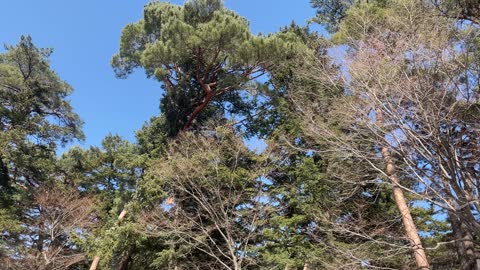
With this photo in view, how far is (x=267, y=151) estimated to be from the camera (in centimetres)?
1186

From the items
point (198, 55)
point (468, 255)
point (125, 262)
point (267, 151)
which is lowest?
point (468, 255)

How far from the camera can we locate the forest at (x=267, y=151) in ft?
20.4

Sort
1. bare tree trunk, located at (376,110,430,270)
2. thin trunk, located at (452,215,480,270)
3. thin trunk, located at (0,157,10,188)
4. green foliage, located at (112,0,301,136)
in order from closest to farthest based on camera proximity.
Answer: bare tree trunk, located at (376,110,430,270), thin trunk, located at (452,215,480,270), green foliage, located at (112,0,301,136), thin trunk, located at (0,157,10,188)

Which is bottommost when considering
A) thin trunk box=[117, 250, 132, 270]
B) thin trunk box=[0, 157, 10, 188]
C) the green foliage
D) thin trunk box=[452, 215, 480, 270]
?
thin trunk box=[452, 215, 480, 270]

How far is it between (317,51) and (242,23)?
2.57 meters

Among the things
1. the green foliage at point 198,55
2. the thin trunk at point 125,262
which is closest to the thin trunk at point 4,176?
the green foliage at point 198,55

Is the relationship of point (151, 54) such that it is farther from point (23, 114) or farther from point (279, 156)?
point (23, 114)

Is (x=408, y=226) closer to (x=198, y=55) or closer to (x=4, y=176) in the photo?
(x=198, y=55)

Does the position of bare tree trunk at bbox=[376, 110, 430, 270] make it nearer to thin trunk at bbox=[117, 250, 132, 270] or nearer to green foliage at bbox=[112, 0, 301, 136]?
green foliage at bbox=[112, 0, 301, 136]

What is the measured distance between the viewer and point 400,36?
6.90 meters

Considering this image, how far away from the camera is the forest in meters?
6.21

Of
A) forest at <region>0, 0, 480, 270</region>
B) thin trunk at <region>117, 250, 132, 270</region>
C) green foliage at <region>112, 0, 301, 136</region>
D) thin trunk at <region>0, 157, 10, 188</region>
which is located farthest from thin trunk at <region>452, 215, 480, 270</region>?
thin trunk at <region>0, 157, 10, 188</region>

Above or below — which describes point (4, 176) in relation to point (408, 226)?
above

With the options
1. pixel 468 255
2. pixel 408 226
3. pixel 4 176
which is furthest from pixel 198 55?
pixel 4 176
